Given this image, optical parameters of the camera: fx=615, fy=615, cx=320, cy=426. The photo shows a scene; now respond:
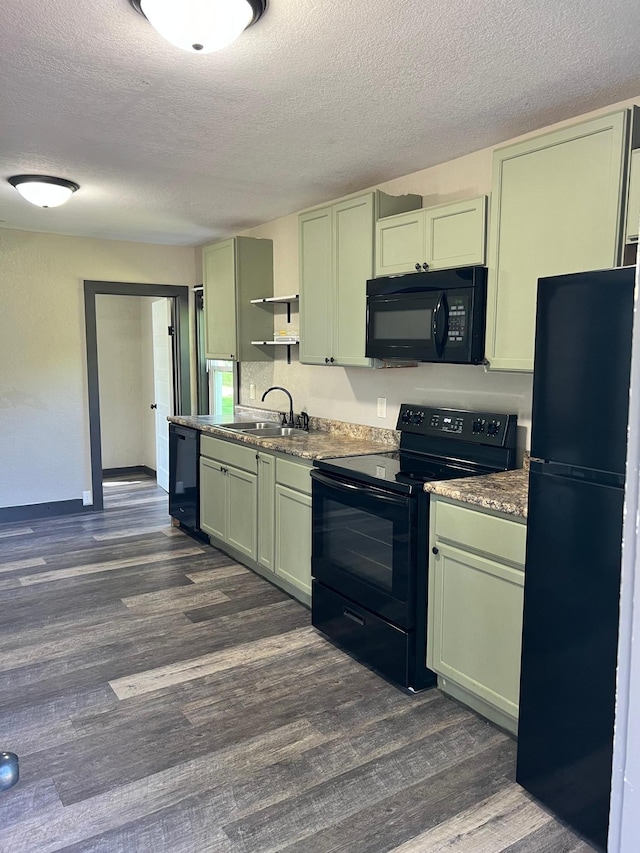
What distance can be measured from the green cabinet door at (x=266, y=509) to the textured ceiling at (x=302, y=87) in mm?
1657

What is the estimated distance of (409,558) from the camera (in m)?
2.55

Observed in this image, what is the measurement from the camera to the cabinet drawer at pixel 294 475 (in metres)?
3.32

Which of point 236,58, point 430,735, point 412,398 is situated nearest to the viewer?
point 236,58

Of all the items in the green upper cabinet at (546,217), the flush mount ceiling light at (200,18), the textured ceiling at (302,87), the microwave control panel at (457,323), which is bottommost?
the microwave control panel at (457,323)

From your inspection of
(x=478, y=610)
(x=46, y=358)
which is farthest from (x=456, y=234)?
(x=46, y=358)

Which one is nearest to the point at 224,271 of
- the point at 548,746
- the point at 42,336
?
the point at 42,336

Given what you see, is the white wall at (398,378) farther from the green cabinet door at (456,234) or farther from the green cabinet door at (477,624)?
the green cabinet door at (477,624)

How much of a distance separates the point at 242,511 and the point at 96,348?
2349mm

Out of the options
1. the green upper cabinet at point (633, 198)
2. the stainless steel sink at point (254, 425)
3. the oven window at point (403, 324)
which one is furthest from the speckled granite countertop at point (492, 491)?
the stainless steel sink at point (254, 425)

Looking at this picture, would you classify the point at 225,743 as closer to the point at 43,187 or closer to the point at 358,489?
the point at 358,489

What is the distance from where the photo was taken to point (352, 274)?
340 centimetres

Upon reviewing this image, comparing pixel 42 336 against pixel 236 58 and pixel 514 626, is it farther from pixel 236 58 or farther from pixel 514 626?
pixel 514 626

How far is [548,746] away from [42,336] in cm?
486

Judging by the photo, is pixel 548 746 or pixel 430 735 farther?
pixel 430 735
